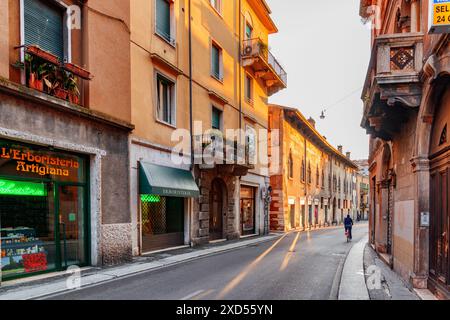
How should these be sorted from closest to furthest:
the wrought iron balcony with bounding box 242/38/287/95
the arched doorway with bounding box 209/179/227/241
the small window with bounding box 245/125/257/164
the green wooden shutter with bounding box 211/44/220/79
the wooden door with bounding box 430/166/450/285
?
1. the wooden door with bounding box 430/166/450/285
2. the arched doorway with bounding box 209/179/227/241
3. the green wooden shutter with bounding box 211/44/220/79
4. the wrought iron balcony with bounding box 242/38/287/95
5. the small window with bounding box 245/125/257/164

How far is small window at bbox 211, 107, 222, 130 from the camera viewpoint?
59.8 ft

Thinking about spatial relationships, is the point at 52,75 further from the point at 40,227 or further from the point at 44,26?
the point at 40,227

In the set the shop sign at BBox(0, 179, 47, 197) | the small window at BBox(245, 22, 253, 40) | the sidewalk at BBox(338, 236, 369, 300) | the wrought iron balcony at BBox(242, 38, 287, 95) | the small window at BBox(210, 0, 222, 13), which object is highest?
the small window at BBox(245, 22, 253, 40)

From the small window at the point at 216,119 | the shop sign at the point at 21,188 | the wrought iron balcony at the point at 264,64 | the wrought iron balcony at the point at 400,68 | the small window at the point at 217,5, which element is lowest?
the shop sign at the point at 21,188

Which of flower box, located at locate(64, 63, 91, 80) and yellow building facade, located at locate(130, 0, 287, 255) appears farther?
yellow building facade, located at locate(130, 0, 287, 255)

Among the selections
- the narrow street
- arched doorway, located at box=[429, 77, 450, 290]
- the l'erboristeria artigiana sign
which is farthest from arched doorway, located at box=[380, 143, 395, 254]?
the l'erboristeria artigiana sign

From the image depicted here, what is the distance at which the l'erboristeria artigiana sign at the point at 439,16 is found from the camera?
5.71 m

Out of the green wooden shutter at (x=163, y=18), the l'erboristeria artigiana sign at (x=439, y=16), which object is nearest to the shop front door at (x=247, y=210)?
the green wooden shutter at (x=163, y=18)

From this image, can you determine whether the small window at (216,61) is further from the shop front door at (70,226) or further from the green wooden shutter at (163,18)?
the shop front door at (70,226)

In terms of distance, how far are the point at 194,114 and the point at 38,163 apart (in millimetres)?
8089

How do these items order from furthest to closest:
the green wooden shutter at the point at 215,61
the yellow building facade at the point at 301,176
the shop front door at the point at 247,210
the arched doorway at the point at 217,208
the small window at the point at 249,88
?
the yellow building facade at the point at 301,176 → the small window at the point at 249,88 → the shop front door at the point at 247,210 → the green wooden shutter at the point at 215,61 → the arched doorway at the point at 217,208

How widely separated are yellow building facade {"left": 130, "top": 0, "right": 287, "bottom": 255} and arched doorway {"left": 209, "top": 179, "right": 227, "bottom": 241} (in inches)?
2.0

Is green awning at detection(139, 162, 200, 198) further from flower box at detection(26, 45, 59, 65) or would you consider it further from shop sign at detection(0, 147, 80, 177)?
flower box at detection(26, 45, 59, 65)
